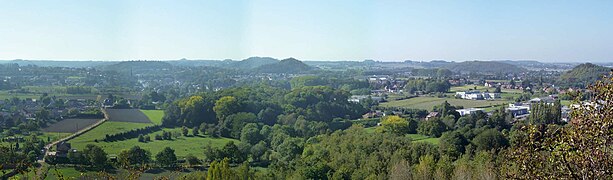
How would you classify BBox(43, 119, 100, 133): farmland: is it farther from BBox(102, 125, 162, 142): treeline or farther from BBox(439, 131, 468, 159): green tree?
BBox(439, 131, 468, 159): green tree

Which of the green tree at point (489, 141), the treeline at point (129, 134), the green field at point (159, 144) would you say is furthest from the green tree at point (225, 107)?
the green tree at point (489, 141)

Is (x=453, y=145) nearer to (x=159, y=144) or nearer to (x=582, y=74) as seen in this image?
(x=159, y=144)

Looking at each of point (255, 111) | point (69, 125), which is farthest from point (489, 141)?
point (69, 125)

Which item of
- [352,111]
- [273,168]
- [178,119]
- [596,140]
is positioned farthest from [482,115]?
[596,140]

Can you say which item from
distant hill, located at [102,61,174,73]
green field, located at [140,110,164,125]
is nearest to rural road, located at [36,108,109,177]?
green field, located at [140,110,164,125]

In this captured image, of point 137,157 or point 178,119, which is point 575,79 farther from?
point 137,157

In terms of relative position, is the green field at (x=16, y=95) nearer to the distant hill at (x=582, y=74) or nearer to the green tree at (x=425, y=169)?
the green tree at (x=425, y=169)
